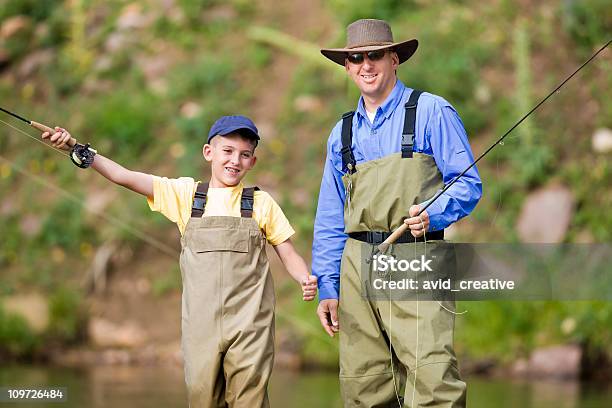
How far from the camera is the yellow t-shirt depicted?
3791 mm

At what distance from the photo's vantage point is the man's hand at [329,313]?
3.91m

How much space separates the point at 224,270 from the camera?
12.1ft

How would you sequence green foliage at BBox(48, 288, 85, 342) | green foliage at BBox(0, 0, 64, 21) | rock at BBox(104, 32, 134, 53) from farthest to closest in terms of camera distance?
green foliage at BBox(0, 0, 64, 21) < rock at BBox(104, 32, 134, 53) < green foliage at BBox(48, 288, 85, 342)

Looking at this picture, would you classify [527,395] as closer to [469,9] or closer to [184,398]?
[184,398]

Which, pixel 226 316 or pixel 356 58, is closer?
pixel 226 316

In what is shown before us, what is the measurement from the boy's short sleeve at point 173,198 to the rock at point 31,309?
197 inches

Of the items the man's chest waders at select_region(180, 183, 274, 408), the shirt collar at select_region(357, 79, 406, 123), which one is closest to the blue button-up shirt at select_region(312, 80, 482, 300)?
the shirt collar at select_region(357, 79, 406, 123)

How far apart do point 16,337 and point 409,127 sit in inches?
215

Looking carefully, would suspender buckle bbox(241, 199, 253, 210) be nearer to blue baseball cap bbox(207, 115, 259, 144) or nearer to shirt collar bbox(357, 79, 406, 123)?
blue baseball cap bbox(207, 115, 259, 144)

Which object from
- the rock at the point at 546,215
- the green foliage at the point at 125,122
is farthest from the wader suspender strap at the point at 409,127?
the green foliage at the point at 125,122

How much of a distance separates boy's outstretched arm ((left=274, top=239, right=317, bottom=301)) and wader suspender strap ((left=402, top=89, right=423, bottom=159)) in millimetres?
500

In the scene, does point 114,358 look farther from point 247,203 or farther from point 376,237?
point 376,237

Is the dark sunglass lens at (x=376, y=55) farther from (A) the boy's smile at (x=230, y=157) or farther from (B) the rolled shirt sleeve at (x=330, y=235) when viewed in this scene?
(A) the boy's smile at (x=230, y=157)

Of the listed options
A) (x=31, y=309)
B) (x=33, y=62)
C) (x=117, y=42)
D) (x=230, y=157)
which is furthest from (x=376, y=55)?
(x=33, y=62)
